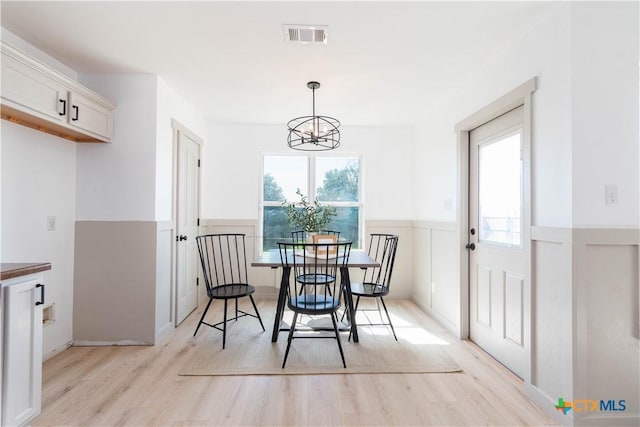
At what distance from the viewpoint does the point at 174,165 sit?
329cm

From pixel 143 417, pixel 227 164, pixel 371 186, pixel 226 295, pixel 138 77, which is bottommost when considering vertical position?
pixel 143 417

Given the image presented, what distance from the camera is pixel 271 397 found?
206 centimetres

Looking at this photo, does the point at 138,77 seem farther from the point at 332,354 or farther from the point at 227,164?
the point at 332,354

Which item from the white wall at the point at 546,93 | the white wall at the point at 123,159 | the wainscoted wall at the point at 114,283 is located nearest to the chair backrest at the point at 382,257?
the white wall at the point at 546,93

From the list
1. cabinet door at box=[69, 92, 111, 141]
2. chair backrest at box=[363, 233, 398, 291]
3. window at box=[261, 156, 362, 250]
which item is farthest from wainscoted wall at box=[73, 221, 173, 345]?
chair backrest at box=[363, 233, 398, 291]

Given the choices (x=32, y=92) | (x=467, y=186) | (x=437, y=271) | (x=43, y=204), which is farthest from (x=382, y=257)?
(x=32, y=92)

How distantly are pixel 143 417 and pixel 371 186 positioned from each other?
3.54 meters

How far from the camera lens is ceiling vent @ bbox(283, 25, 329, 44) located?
210 cm

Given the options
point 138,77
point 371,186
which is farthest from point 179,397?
point 371,186

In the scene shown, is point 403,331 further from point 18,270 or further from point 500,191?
point 18,270

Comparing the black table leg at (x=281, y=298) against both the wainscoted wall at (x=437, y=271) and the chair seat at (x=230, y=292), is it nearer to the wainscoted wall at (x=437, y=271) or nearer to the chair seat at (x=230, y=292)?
the chair seat at (x=230, y=292)

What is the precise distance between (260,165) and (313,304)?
100.0 inches

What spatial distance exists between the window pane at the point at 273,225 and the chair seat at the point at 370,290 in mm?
1618

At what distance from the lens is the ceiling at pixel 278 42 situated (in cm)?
194
